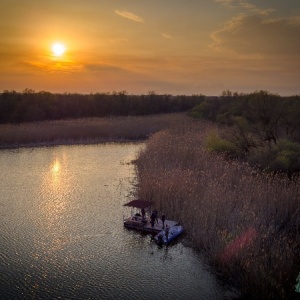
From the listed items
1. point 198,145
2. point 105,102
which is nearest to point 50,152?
point 198,145

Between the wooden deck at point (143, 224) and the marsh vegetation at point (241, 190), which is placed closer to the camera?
the marsh vegetation at point (241, 190)

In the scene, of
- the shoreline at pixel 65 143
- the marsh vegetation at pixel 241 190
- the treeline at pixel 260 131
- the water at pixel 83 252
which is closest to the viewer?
the water at pixel 83 252

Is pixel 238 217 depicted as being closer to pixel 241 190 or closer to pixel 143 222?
pixel 241 190

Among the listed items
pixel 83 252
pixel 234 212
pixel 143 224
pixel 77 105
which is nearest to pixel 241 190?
pixel 234 212

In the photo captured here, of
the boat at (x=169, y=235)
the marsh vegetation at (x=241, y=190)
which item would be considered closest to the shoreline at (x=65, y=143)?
the marsh vegetation at (x=241, y=190)

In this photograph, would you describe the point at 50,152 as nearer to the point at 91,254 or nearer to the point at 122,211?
the point at 122,211

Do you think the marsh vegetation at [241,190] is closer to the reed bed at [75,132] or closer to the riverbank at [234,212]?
the riverbank at [234,212]
